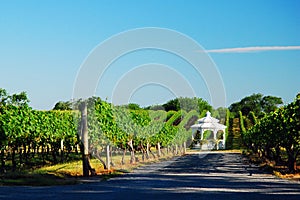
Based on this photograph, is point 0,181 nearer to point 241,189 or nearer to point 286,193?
point 241,189

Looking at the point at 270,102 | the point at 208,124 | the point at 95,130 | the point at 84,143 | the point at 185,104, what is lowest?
the point at 84,143

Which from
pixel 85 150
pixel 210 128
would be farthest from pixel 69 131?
pixel 210 128

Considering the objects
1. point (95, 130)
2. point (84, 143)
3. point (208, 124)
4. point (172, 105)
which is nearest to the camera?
point (84, 143)

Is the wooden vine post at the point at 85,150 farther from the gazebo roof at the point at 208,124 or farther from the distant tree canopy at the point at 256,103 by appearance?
the distant tree canopy at the point at 256,103

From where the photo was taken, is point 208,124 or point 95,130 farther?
point 208,124

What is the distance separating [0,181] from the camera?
18.4 meters

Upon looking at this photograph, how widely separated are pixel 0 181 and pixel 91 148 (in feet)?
39.9

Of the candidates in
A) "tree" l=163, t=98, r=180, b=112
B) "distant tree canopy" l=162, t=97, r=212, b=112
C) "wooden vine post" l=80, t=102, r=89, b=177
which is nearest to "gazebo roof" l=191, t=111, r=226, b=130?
"distant tree canopy" l=162, t=97, r=212, b=112

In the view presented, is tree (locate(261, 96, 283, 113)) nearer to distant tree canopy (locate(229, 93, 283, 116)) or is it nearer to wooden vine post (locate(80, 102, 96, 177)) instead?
distant tree canopy (locate(229, 93, 283, 116))

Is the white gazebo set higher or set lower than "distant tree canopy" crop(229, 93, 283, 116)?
lower

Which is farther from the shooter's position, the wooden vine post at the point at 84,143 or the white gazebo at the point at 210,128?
the white gazebo at the point at 210,128

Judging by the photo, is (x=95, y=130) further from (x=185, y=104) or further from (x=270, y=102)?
(x=270, y=102)

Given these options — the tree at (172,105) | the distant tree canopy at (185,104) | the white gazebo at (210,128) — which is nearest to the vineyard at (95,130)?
the white gazebo at (210,128)

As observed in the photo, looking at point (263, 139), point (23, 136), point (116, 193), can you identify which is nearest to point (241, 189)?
point (116, 193)
